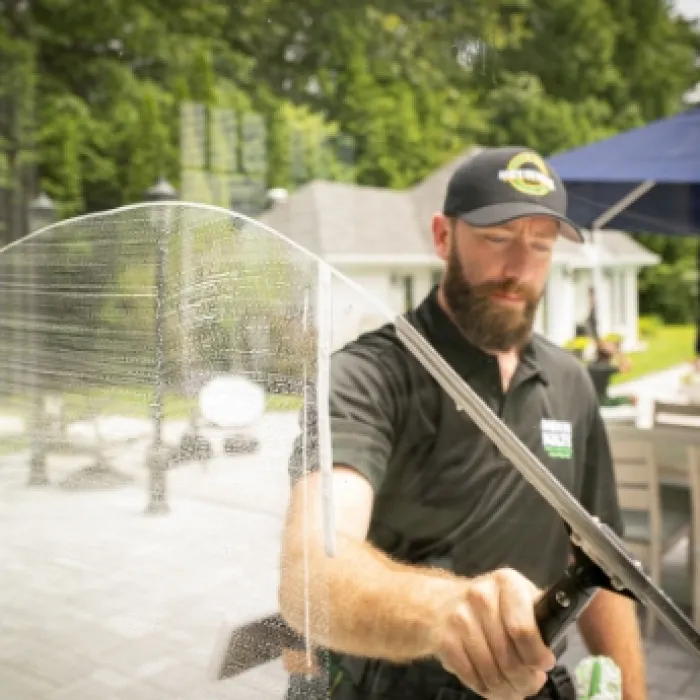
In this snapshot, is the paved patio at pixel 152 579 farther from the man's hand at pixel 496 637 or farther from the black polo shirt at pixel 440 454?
the man's hand at pixel 496 637

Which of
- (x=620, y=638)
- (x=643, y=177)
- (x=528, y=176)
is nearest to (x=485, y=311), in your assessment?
(x=528, y=176)

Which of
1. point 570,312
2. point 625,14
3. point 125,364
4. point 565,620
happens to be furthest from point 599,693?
point 625,14

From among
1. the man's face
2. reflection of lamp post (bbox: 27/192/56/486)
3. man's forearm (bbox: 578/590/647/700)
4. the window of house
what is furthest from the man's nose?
reflection of lamp post (bbox: 27/192/56/486)

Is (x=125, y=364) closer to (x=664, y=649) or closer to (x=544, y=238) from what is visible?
(x=544, y=238)

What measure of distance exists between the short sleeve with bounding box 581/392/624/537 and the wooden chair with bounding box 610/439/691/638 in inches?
1.2

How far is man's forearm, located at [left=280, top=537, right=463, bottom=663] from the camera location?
85cm

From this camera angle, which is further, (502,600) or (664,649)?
(664,649)

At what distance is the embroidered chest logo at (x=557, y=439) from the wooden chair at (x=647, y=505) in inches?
4.1

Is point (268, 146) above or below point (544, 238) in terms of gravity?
above

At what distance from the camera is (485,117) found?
3.46 feet

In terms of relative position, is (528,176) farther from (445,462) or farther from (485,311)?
(445,462)

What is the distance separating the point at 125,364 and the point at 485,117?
0.51 meters

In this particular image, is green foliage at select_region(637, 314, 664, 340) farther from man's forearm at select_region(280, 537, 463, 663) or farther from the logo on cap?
man's forearm at select_region(280, 537, 463, 663)

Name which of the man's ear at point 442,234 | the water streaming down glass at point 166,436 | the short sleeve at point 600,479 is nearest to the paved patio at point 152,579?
the water streaming down glass at point 166,436
